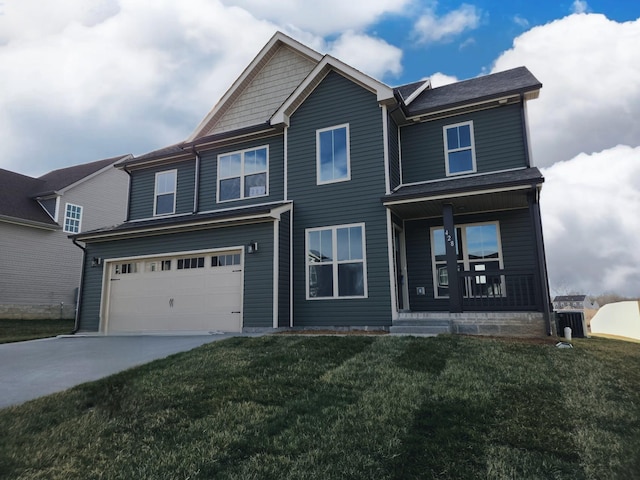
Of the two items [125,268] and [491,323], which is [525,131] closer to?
[491,323]

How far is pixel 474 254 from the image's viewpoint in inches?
414

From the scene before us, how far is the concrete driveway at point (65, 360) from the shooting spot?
5413 millimetres

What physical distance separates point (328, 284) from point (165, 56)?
1036 centimetres

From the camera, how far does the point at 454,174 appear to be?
10.9m

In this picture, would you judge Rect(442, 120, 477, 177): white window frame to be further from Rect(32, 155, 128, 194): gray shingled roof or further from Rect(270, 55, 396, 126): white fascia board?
Rect(32, 155, 128, 194): gray shingled roof

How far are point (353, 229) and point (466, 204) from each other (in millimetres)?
2845

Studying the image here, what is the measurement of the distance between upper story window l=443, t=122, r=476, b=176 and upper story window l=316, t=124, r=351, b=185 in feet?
9.14

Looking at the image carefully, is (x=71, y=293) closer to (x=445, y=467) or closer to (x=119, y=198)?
(x=119, y=198)

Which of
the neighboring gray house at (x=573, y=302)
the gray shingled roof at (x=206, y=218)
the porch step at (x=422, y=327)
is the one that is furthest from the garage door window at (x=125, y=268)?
the neighboring gray house at (x=573, y=302)

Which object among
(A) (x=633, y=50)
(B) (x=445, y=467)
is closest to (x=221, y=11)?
(B) (x=445, y=467)

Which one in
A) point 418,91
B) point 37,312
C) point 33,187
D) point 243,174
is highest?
point 418,91

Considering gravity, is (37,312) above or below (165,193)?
below

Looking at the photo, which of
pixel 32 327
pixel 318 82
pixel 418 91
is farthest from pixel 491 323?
pixel 32 327

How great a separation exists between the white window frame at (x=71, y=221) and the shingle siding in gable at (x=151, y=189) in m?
7.53
